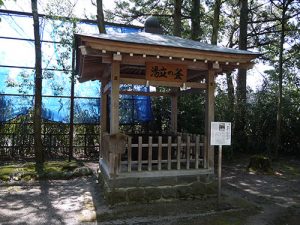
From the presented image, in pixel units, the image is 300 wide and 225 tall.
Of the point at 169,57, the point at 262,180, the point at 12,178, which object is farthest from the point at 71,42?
the point at 262,180

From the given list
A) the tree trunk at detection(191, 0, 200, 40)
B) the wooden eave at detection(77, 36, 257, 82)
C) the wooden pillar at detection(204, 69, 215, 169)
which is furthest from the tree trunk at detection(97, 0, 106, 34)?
the wooden pillar at detection(204, 69, 215, 169)

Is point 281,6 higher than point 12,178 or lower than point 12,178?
higher

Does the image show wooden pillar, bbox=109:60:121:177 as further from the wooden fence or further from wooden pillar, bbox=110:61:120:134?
the wooden fence

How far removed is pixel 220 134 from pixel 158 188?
1.74m

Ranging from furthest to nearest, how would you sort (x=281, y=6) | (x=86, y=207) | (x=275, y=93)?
(x=275, y=93) < (x=281, y=6) < (x=86, y=207)

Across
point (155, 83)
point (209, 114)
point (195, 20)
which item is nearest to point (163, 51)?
point (155, 83)

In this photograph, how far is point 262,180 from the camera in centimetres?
936

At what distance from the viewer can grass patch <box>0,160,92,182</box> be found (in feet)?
29.1

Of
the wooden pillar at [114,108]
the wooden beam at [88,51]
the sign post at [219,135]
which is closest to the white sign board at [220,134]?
the sign post at [219,135]

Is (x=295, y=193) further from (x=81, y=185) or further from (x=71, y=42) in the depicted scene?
(x=71, y=42)

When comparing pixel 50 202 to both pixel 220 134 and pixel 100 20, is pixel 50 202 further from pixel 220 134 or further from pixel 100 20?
pixel 100 20

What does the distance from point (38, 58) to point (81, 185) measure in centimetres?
442

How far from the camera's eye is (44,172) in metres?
9.25

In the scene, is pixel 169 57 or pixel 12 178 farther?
pixel 12 178
